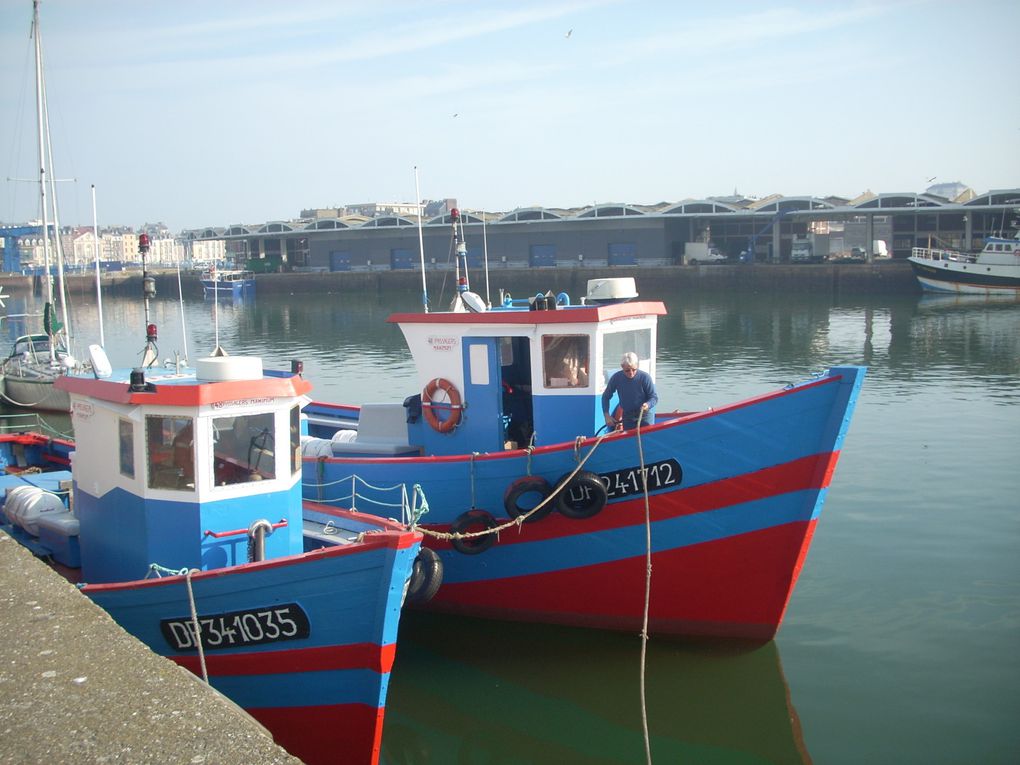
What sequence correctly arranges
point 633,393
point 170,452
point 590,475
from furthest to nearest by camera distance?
point 633,393 < point 590,475 < point 170,452

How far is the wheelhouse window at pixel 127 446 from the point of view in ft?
25.3

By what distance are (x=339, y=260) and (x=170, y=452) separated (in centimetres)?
6826

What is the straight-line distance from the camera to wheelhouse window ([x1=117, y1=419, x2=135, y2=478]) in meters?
7.70

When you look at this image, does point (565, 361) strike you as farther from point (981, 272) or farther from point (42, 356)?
point (981, 272)

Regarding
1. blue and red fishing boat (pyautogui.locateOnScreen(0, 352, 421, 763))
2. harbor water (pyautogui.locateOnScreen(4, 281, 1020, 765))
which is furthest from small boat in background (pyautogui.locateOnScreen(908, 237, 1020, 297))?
blue and red fishing boat (pyautogui.locateOnScreen(0, 352, 421, 763))

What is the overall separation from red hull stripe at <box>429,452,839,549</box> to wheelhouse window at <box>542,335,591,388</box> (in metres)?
1.48

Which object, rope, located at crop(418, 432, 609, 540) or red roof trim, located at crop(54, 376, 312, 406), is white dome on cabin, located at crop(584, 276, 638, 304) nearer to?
rope, located at crop(418, 432, 609, 540)

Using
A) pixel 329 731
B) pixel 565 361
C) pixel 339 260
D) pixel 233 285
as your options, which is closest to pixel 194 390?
pixel 329 731

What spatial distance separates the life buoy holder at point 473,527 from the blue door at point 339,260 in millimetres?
65746

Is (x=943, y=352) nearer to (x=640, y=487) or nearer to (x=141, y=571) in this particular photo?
(x=640, y=487)

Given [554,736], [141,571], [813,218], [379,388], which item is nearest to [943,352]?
[379,388]

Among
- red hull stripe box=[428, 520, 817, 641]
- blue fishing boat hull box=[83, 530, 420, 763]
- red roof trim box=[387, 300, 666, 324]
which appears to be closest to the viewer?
blue fishing boat hull box=[83, 530, 420, 763]

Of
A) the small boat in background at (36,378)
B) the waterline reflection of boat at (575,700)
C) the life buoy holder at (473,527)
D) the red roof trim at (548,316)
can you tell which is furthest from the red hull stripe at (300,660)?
the small boat in background at (36,378)

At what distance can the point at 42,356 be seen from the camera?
89.5 ft
